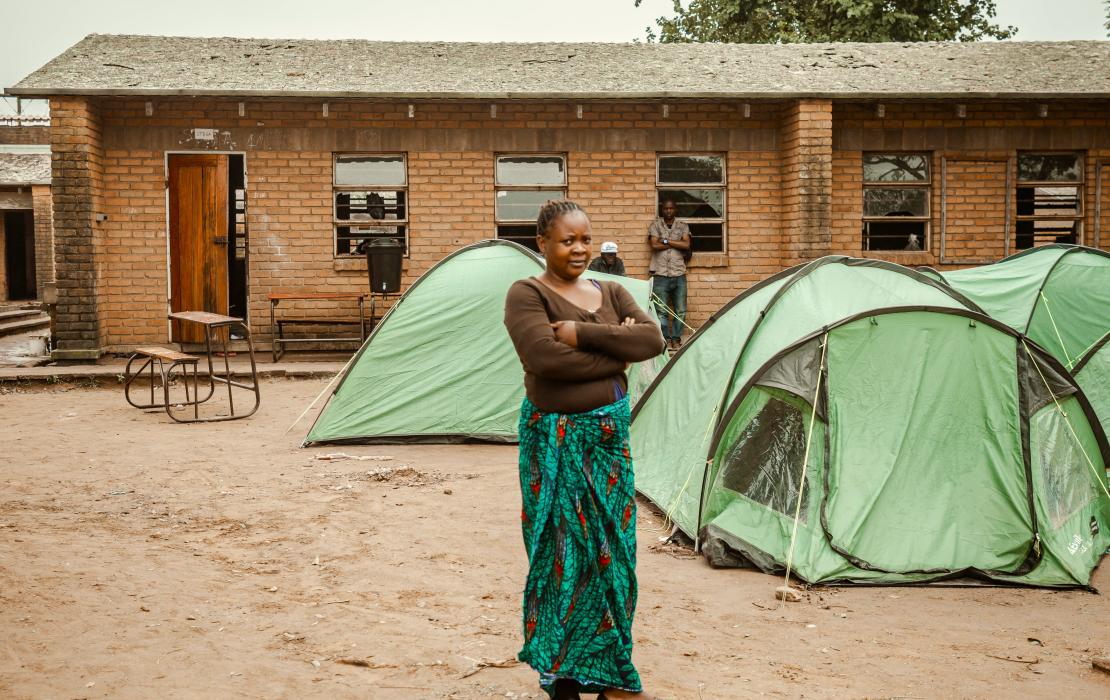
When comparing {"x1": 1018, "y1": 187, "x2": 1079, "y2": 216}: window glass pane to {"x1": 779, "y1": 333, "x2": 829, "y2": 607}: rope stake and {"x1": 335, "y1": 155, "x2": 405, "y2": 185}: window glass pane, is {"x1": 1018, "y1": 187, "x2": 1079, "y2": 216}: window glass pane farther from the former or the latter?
{"x1": 779, "y1": 333, "x2": 829, "y2": 607}: rope stake

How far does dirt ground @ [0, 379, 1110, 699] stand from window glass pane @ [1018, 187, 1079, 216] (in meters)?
10.3

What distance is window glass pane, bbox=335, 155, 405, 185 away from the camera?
45.2 feet

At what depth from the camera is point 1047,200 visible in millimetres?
14695

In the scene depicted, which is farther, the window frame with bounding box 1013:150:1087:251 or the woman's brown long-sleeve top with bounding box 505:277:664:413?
the window frame with bounding box 1013:150:1087:251

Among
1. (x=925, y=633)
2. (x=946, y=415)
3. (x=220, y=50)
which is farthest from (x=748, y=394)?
(x=220, y=50)

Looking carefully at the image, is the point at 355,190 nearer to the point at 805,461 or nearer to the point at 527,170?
the point at 527,170

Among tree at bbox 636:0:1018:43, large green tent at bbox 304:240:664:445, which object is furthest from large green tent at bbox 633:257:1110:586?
tree at bbox 636:0:1018:43

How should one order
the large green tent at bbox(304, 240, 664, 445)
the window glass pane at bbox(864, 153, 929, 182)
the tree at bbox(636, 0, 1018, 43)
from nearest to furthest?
the large green tent at bbox(304, 240, 664, 445) < the window glass pane at bbox(864, 153, 929, 182) < the tree at bbox(636, 0, 1018, 43)

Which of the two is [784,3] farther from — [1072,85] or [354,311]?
[354,311]

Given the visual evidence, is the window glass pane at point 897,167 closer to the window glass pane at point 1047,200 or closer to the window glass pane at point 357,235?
the window glass pane at point 1047,200

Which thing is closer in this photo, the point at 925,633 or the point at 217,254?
the point at 925,633

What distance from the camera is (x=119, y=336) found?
13430 millimetres

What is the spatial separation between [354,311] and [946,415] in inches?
370

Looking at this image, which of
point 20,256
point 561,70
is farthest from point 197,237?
point 20,256
